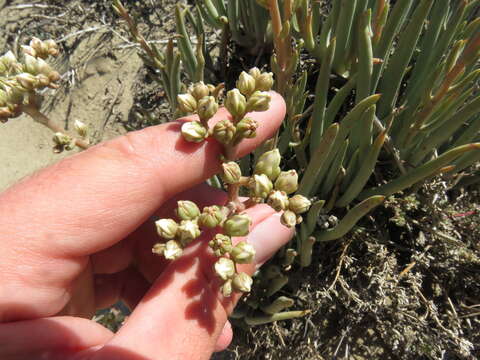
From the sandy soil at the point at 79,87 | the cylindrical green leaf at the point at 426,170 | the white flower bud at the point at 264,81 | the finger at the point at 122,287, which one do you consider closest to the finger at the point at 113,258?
the finger at the point at 122,287

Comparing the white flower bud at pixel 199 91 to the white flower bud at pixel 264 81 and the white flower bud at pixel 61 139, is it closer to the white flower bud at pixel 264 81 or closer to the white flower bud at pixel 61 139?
the white flower bud at pixel 264 81

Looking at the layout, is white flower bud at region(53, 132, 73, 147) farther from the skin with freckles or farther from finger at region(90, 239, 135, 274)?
finger at region(90, 239, 135, 274)

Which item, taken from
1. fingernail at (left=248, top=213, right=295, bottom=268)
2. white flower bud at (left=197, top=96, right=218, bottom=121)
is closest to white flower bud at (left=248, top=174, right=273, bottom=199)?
white flower bud at (left=197, top=96, right=218, bottom=121)

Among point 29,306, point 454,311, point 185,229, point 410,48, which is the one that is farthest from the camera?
point 454,311

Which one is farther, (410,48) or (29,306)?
(410,48)

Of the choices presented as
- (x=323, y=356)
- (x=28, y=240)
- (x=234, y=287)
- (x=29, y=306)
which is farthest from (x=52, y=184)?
(x=323, y=356)

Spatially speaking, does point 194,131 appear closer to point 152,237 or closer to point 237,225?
point 237,225

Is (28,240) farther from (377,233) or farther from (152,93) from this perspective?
(152,93)
